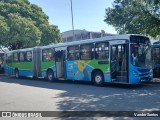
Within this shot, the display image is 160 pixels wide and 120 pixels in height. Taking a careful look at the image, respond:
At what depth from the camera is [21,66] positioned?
24672 mm

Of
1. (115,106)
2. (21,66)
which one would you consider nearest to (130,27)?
(21,66)

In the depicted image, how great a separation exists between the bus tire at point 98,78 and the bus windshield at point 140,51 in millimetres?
2521

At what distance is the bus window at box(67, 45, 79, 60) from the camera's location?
57.8 ft

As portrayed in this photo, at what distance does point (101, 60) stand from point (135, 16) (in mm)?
7455

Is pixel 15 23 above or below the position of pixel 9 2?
below

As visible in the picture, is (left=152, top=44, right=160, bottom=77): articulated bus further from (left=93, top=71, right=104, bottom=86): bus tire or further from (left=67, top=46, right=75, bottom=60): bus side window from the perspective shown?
(left=67, top=46, right=75, bottom=60): bus side window

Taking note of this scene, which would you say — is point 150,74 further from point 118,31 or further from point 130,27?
point 118,31

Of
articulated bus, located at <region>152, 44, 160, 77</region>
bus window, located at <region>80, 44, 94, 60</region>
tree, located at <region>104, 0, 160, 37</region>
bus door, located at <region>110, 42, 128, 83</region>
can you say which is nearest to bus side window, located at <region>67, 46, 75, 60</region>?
bus window, located at <region>80, 44, 94, 60</region>

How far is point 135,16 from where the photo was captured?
21.1 m

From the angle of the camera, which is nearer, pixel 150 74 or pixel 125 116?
pixel 125 116

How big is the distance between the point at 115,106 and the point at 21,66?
17076 millimetres

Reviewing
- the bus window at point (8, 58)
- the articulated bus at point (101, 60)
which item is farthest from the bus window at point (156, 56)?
the bus window at point (8, 58)

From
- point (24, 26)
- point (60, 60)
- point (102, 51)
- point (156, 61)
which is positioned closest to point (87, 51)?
point (102, 51)

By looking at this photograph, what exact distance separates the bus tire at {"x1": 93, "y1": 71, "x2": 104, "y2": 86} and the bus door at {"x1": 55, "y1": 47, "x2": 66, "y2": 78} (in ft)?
12.2
